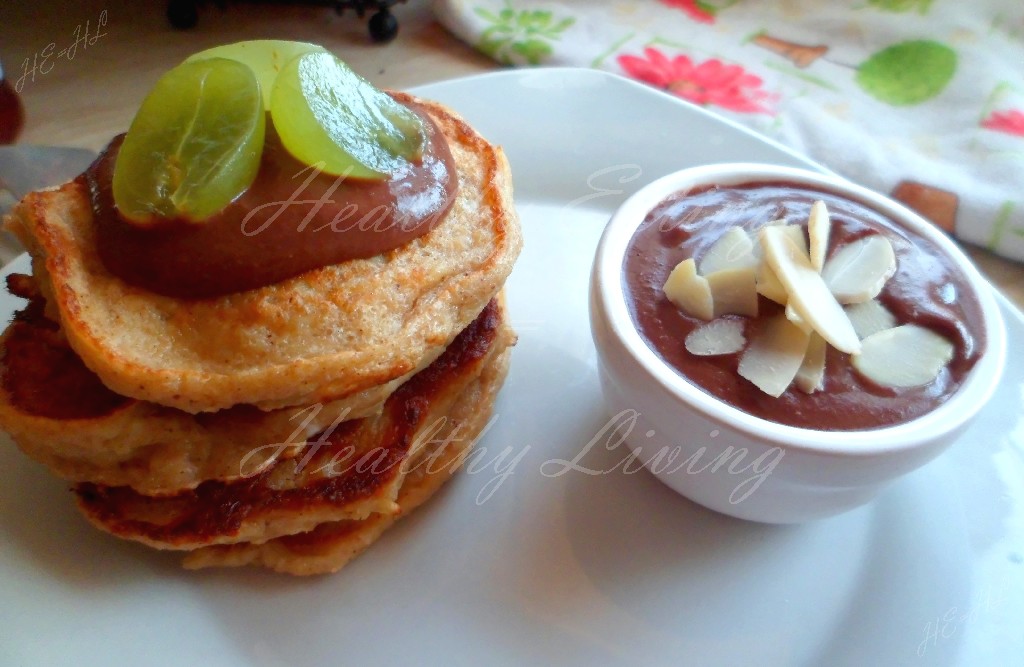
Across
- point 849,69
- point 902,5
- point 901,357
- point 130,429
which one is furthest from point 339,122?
point 902,5

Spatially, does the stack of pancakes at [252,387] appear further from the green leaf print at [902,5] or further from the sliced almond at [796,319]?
the green leaf print at [902,5]

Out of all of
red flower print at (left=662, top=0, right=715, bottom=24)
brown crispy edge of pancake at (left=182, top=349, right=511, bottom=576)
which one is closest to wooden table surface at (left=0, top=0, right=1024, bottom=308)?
red flower print at (left=662, top=0, right=715, bottom=24)

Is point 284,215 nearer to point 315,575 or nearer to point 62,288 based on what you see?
point 62,288

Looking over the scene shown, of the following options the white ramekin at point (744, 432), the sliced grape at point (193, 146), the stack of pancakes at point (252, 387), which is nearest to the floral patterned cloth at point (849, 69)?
the white ramekin at point (744, 432)

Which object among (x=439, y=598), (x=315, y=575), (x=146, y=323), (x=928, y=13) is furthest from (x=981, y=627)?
(x=928, y=13)

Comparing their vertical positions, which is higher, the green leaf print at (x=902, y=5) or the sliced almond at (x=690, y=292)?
the sliced almond at (x=690, y=292)

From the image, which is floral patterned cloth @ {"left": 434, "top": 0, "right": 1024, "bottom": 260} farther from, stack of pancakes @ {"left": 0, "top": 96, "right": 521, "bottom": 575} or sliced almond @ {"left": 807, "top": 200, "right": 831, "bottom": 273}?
stack of pancakes @ {"left": 0, "top": 96, "right": 521, "bottom": 575}

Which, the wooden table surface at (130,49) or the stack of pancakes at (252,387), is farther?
the wooden table surface at (130,49)

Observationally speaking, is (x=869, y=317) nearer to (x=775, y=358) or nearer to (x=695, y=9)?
(x=775, y=358)
